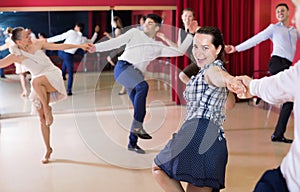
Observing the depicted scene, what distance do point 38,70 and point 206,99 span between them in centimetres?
234

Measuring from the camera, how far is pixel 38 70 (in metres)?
4.45

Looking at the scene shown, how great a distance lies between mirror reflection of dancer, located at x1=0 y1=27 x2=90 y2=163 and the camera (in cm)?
434

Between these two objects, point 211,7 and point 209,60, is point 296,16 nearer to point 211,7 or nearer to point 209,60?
point 209,60

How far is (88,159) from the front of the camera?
468cm

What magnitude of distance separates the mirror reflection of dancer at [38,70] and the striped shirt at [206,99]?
2151mm

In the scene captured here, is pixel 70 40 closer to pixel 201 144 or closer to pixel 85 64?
pixel 85 64

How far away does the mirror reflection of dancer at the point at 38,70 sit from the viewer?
4.34 meters

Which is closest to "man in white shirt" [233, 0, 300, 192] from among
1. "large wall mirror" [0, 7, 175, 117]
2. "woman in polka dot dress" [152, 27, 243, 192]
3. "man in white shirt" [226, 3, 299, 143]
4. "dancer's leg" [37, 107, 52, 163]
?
"woman in polka dot dress" [152, 27, 243, 192]

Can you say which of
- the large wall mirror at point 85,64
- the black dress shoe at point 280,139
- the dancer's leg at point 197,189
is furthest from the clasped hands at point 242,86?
the large wall mirror at point 85,64

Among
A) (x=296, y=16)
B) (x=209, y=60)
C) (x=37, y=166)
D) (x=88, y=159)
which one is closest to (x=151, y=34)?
(x=88, y=159)

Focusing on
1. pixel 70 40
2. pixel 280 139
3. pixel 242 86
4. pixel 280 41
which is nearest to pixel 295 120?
pixel 242 86

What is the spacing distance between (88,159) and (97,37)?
293 centimetres

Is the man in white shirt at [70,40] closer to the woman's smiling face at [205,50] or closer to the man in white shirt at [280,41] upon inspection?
the man in white shirt at [280,41]

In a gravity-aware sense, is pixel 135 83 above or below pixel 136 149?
above
